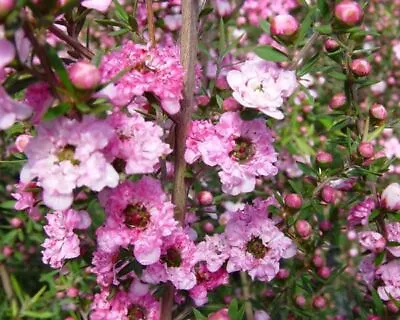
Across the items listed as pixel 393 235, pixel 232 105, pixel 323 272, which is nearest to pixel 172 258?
pixel 232 105

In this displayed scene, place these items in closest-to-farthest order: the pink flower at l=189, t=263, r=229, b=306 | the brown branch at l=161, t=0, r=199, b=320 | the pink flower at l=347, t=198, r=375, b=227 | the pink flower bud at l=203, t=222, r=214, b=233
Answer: the brown branch at l=161, t=0, r=199, b=320
the pink flower at l=189, t=263, r=229, b=306
the pink flower at l=347, t=198, r=375, b=227
the pink flower bud at l=203, t=222, r=214, b=233

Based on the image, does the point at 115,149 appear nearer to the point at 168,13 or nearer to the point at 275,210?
the point at 275,210

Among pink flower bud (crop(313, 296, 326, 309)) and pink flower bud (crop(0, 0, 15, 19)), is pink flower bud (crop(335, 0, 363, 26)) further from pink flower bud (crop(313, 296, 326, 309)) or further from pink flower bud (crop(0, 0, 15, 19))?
pink flower bud (crop(313, 296, 326, 309))

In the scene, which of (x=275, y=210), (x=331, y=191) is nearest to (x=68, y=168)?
(x=275, y=210)

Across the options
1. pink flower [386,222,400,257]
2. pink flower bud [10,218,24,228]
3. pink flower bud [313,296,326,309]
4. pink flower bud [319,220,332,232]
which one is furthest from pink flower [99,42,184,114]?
pink flower bud [10,218,24,228]

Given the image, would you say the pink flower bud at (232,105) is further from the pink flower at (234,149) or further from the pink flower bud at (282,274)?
the pink flower bud at (282,274)
